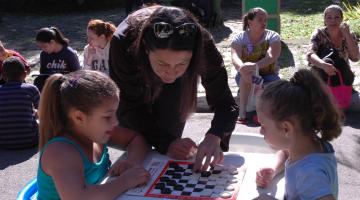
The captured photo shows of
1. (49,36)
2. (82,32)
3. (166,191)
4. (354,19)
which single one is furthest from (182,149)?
(82,32)

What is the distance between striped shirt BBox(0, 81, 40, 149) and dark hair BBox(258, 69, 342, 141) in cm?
322

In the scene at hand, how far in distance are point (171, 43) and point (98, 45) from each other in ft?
12.2

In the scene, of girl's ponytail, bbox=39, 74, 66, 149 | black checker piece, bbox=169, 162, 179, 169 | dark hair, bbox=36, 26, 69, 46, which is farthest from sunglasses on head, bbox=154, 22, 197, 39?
dark hair, bbox=36, 26, 69, 46

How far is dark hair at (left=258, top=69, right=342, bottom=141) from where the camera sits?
72.7 inches

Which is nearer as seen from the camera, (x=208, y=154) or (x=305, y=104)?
(x=305, y=104)

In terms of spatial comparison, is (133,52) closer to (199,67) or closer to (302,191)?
(199,67)

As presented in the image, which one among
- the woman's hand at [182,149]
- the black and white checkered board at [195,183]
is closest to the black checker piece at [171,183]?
the black and white checkered board at [195,183]

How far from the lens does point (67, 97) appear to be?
203 centimetres

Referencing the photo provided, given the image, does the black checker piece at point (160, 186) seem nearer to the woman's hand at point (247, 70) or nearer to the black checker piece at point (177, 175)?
the black checker piece at point (177, 175)

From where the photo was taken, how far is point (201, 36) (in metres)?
2.20

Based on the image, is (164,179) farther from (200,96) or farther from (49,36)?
(49,36)

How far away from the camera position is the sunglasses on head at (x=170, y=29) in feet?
6.84

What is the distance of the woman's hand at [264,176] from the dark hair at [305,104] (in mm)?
244

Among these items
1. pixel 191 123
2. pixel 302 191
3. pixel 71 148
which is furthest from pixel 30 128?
pixel 302 191
